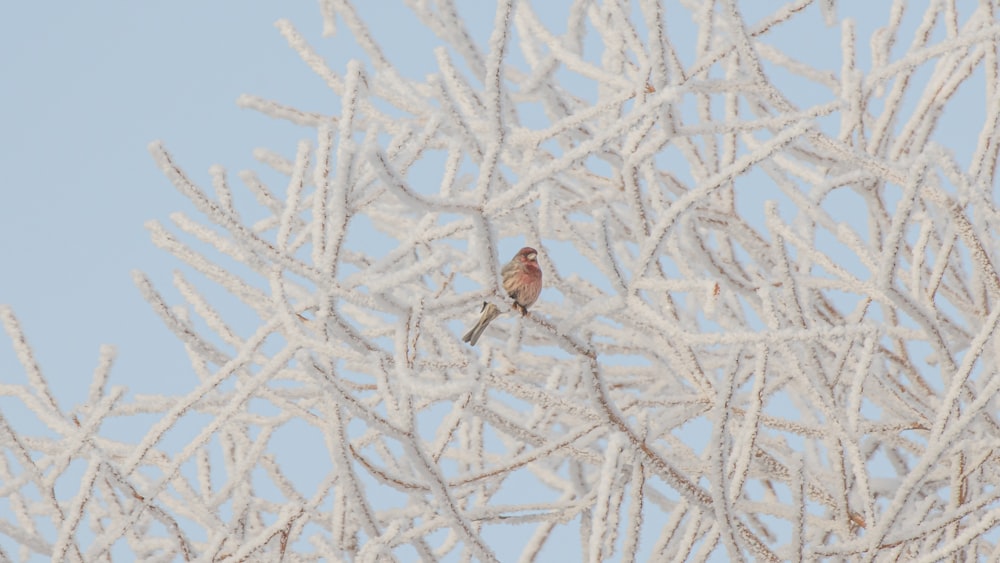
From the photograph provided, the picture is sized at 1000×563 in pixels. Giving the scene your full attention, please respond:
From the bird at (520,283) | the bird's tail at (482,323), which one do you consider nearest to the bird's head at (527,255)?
the bird at (520,283)

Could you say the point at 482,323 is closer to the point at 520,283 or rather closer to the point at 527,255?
the point at 520,283

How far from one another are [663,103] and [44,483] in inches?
103

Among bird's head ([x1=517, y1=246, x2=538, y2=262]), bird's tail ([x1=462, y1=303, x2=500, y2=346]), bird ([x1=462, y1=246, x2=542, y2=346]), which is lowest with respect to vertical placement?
bird's tail ([x1=462, y1=303, x2=500, y2=346])

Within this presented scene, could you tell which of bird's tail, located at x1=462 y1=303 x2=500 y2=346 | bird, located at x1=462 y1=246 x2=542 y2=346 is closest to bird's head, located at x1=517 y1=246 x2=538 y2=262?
bird, located at x1=462 y1=246 x2=542 y2=346

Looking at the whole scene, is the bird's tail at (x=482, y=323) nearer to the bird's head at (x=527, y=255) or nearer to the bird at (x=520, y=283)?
the bird at (x=520, y=283)

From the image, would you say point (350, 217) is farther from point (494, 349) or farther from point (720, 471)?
point (494, 349)

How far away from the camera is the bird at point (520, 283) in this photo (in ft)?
17.9

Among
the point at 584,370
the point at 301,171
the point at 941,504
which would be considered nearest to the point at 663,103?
the point at 584,370

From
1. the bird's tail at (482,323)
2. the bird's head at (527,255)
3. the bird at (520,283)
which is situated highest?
the bird's head at (527,255)

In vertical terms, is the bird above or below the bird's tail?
above

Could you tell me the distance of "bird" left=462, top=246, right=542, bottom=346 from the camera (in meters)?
5.47

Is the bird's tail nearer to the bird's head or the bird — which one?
the bird

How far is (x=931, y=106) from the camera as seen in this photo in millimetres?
5793

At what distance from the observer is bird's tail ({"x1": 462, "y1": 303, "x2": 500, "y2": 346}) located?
549 cm
